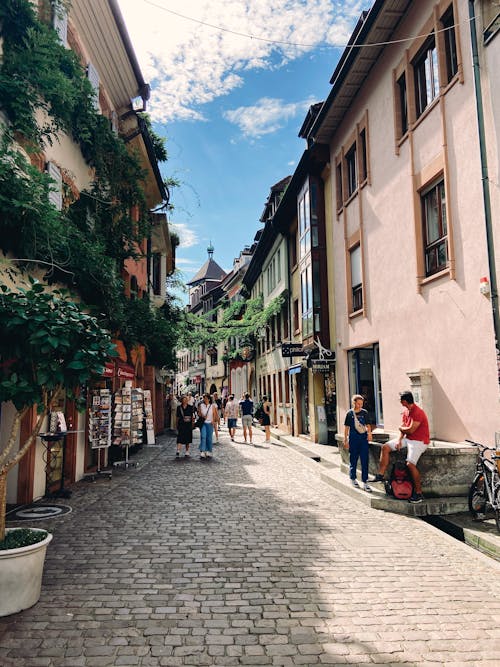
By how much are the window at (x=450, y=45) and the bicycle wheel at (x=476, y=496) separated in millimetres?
7061

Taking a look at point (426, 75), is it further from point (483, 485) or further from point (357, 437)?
point (483, 485)

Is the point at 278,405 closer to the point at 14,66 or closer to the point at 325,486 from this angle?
the point at 325,486

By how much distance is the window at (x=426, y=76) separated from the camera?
10.4 meters

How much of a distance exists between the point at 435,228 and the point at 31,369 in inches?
325

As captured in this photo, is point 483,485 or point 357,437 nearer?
point 483,485

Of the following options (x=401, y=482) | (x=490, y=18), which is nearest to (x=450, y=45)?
(x=490, y=18)

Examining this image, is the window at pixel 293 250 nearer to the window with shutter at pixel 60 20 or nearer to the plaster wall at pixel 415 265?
the plaster wall at pixel 415 265

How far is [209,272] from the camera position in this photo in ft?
239

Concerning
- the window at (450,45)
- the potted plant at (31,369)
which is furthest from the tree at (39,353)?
the window at (450,45)

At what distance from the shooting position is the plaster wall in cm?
859

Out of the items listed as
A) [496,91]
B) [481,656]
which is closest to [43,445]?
[481,656]

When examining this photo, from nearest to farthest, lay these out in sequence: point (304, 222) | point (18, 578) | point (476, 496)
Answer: point (18, 578) < point (476, 496) < point (304, 222)

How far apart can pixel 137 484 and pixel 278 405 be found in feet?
55.4

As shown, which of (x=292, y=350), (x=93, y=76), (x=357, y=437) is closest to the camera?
(x=357, y=437)
